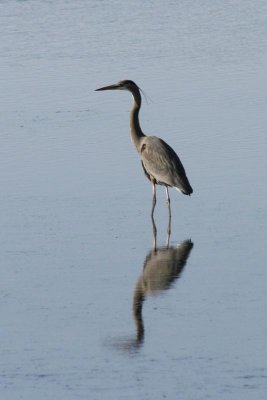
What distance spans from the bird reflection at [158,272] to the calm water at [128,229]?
2cm

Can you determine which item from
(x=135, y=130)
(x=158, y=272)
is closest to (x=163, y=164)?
(x=135, y=130)

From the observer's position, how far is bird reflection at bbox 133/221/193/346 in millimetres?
9031

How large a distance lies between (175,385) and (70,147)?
7536mm

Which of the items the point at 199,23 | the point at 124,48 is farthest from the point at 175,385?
the point at 199,23

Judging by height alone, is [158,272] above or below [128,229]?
below

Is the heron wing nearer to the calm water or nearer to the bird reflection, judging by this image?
the calm water

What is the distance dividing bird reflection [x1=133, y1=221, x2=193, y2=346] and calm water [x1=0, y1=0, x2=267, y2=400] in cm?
2

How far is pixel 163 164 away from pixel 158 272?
2.71m

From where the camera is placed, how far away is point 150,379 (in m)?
7.50

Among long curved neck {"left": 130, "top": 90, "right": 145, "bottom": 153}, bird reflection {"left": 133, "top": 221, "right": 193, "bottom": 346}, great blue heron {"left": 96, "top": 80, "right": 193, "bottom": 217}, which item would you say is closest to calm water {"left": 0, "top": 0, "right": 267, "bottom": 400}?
bird reflection {"left": 133, "top": 221, "right": 193, "bottom": 346}

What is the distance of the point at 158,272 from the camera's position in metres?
9.95

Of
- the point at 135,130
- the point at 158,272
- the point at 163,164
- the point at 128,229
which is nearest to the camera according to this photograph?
the point at 158,272

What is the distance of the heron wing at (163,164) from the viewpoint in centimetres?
1218

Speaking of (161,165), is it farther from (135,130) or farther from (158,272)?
(158,272)
